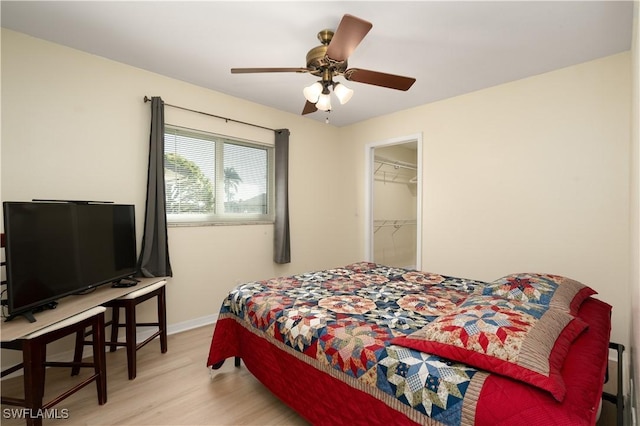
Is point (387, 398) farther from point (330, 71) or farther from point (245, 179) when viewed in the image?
point (245, 179)

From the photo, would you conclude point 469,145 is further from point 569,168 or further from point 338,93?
point 338,93

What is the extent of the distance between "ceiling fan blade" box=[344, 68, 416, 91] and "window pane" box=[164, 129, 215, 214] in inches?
77.9

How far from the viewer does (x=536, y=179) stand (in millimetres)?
2943

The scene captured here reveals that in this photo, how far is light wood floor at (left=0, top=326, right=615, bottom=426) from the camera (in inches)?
72.1

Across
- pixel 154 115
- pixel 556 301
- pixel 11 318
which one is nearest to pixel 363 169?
pixel 154 115

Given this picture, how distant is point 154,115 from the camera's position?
2896 millimetres

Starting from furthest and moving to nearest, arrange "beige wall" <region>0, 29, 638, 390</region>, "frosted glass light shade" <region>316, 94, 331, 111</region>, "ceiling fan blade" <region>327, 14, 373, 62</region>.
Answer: "beige wall" <region>0, 29, 638, 390</region>
"frosted glass light shade" <region>316, 94, 331, 111</region>
"ceiling fan blade" <region>327, 14, 373, 62</region>

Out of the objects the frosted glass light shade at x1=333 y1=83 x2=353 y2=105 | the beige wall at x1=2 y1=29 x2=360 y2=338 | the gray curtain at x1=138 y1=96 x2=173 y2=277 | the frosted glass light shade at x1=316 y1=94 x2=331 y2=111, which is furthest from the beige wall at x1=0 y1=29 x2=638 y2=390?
the frosted glass light shade at x1=333 y1=83 x2=353 y2=105

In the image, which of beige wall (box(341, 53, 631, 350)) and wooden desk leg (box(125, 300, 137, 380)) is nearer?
wooden desk leg (box(125, 300, 137, 380))

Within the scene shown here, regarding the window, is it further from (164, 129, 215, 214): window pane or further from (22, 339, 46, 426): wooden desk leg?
(22, 339, 46, 426): wooden desk leg

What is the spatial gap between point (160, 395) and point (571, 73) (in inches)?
168

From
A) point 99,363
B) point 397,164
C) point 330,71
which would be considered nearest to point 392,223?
point 397,164

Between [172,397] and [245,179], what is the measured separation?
2.44 metres

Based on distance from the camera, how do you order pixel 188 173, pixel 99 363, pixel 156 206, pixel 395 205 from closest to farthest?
pixel 99 363 < pixel 156 206 < pixel 188 173 < pixel 395 205
